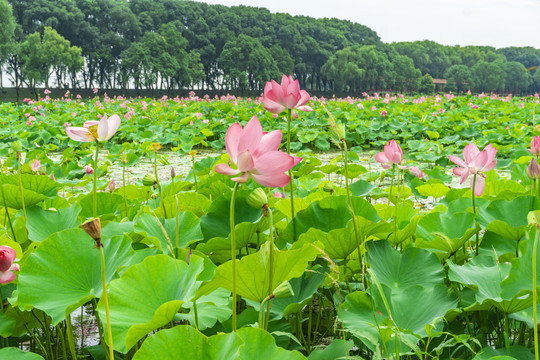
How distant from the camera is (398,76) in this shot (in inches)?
1822

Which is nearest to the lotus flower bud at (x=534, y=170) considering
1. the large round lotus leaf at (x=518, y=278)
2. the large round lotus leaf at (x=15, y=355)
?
the large round lotus leaf at (x=518, y=278)

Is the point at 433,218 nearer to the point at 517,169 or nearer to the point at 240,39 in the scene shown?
the point at 517,169

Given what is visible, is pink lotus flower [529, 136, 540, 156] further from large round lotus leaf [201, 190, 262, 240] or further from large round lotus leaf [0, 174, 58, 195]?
large round lotus leaf [0, 174, 58, 195]

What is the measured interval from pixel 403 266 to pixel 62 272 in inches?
26.3

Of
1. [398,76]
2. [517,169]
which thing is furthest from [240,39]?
[517,169]

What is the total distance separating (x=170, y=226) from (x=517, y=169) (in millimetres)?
1361

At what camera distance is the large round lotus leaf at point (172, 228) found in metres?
1.00

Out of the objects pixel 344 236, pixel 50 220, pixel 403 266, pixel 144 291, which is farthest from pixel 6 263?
pixel 403 266

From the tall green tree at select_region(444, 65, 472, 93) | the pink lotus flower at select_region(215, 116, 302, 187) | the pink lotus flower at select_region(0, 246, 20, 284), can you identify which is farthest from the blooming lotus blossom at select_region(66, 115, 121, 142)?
the tall green tree at select_region(444, 65, 472, 93)

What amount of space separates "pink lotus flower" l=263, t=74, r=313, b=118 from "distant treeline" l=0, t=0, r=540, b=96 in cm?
2912

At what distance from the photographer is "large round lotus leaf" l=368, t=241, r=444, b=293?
37.0 inches

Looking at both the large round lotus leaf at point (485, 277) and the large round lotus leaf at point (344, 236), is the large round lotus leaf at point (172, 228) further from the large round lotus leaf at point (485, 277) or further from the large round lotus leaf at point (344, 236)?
the large round lotus leaf at point (485, 277)

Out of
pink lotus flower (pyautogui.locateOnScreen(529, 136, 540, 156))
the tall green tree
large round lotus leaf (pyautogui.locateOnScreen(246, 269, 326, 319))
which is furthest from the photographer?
the tall green tree

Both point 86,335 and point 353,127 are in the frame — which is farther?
point 353,127
